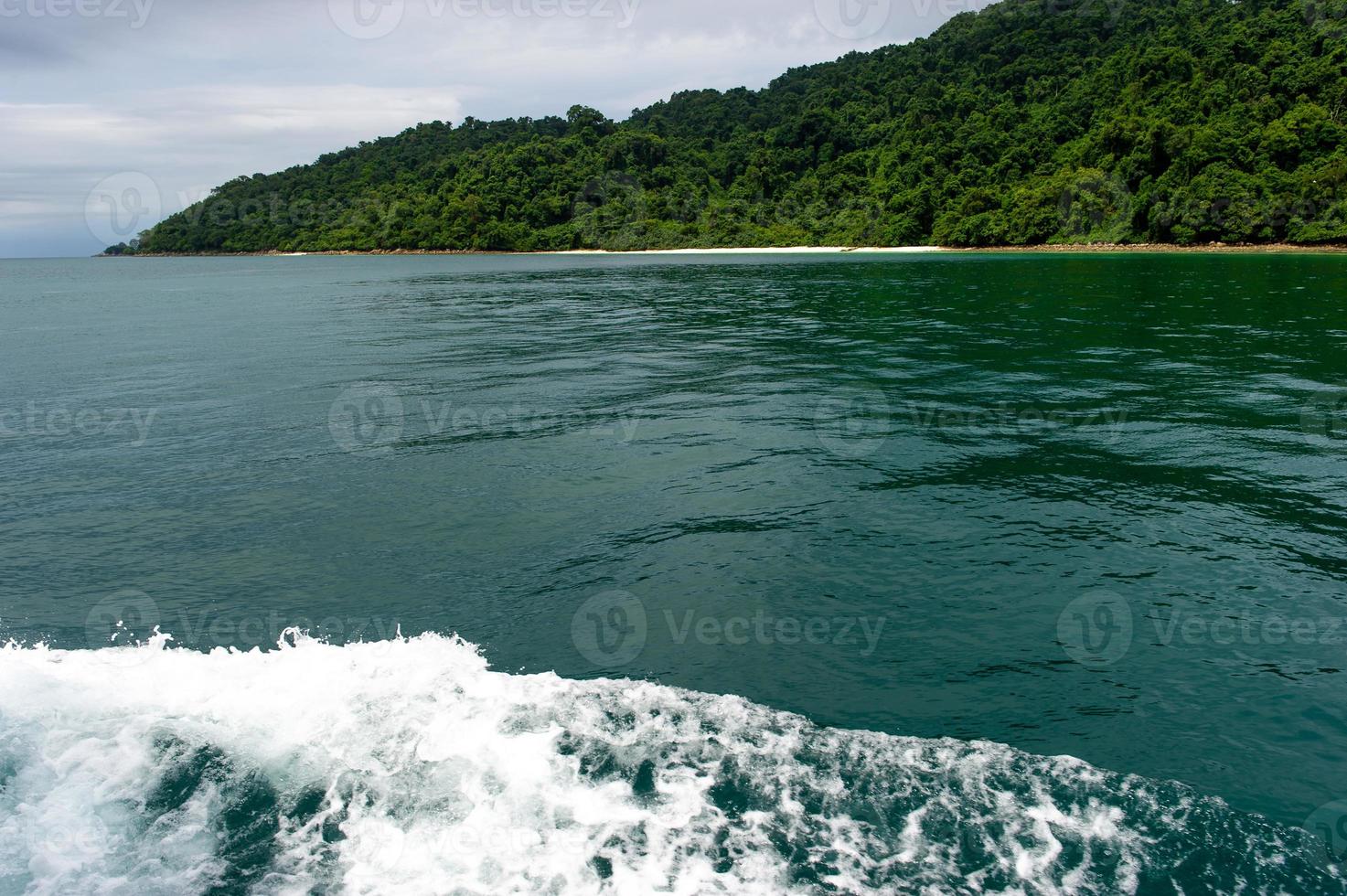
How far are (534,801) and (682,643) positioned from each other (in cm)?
387

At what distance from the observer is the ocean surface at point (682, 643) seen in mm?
8508

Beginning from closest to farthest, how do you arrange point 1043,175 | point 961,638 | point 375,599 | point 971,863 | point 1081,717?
1. point 971,863
2. point 1081,717
3. point 961,638
4. point 375,599
5. point 1043,175

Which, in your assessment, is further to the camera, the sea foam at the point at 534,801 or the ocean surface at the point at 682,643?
the ocean surface at the point at 682,643

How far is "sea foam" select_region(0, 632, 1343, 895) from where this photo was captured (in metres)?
8.09

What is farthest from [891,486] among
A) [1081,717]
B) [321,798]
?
[321,798]

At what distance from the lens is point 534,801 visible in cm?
918

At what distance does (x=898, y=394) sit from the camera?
29.4 m

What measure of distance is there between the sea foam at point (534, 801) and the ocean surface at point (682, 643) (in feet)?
0.15

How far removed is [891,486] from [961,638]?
23.0ft

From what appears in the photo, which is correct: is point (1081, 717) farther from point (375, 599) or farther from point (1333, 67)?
point (1333, 67)

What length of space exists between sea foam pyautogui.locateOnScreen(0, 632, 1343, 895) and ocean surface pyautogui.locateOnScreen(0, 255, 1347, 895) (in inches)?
1.8

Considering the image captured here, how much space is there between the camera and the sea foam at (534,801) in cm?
809

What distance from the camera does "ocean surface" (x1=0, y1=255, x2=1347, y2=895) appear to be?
8508 millimetres

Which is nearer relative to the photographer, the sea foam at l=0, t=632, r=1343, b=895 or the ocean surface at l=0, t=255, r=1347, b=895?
the sea foam at l=0, t=632, r=1343, b=895
